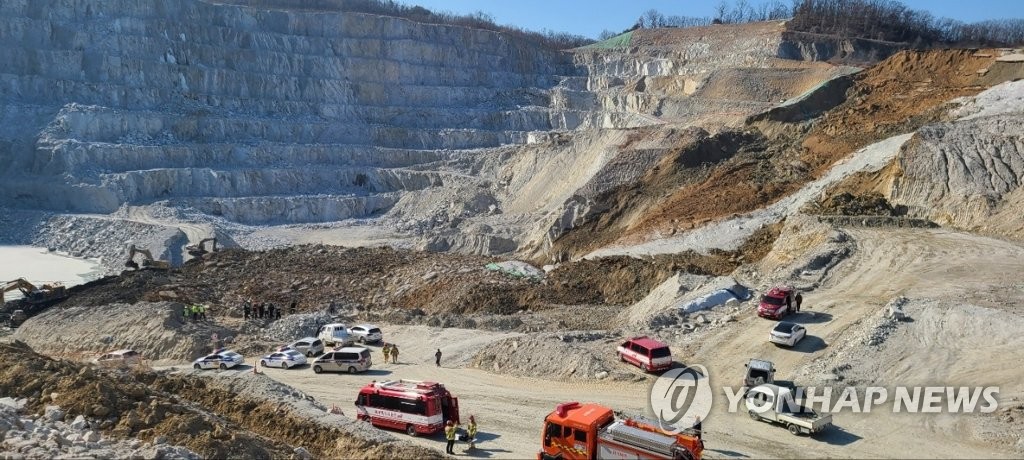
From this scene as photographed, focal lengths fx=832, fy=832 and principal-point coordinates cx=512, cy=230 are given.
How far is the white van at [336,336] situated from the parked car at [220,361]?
3.23 metres

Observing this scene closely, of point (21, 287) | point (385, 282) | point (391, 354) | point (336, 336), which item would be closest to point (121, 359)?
point (336, 336)

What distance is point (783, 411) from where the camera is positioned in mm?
15578

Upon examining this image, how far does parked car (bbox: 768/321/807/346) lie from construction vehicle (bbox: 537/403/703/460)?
755 centimetres

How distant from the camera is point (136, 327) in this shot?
26.7 metres

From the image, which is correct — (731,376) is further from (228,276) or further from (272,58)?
(272,58)

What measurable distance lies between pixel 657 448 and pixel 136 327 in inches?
791

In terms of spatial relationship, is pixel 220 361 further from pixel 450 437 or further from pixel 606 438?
pixel 606 438

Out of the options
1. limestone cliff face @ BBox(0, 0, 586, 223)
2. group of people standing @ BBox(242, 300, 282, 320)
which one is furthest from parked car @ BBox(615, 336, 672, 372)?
limestone cliff face @ BBox(0, 0, 586, 223)

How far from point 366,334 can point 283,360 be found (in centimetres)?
361

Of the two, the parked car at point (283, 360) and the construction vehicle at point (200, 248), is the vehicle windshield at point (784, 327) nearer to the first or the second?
the parked car at point (283, 360)

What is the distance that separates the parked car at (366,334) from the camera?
25.5 meters

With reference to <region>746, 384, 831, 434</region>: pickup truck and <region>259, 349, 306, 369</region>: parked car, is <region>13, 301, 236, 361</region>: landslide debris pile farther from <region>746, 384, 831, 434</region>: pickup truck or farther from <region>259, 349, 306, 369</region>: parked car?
<region>746, 384, 831, 434</region>: pickup truck

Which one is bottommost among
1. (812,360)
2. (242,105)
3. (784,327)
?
(812,360)

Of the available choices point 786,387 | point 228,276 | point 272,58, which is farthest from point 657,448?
point 272,58
